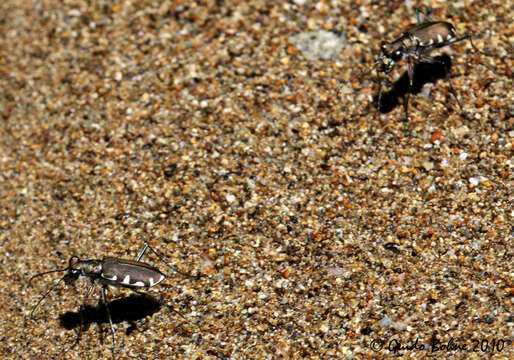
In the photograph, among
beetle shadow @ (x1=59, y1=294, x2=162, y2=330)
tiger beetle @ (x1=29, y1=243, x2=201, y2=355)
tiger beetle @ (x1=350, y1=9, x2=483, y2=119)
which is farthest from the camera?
tiger beetle @ (x1=350, y1=9, x2=483, y2=119)

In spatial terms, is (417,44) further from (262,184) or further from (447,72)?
(262,184)

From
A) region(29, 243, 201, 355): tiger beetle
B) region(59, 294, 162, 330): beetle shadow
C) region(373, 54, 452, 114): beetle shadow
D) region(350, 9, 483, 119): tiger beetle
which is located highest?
region(350, 9, 483, 119): tiger beetle

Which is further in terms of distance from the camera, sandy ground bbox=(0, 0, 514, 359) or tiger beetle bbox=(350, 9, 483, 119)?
tiger beetle bbox=(350, 9, 483, 119)

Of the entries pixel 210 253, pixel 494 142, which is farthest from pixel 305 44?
pixel 210 253

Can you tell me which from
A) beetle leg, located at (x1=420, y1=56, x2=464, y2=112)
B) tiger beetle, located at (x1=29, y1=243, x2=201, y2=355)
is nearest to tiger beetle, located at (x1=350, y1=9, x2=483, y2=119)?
beetle leg, located at (x1=420, y1=56, x2=464, y2=112)

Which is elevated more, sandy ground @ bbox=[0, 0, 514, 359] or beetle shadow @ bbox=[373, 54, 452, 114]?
beetle shadow @ bbox=[373, 54, 452, 114]

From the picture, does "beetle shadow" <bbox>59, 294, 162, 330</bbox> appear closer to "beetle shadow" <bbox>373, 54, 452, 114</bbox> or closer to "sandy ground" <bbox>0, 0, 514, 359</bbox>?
"sandy ground" <bbox>0, 0, 514, 359</bbox>

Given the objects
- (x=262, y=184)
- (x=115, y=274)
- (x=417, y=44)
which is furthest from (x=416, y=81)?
(x=115, y=274)
